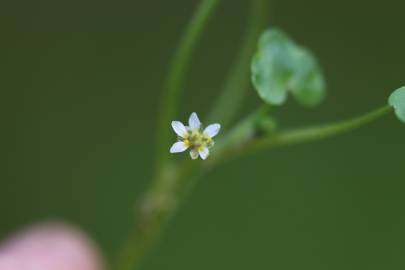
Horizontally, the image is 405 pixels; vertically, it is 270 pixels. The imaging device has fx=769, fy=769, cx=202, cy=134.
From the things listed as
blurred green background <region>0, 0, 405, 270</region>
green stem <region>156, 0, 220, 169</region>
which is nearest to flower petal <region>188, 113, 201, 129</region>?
green stem <region>156, 0, 220, 169</region>

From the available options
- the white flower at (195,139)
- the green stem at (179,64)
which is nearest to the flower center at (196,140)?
the white flower at (195,139)

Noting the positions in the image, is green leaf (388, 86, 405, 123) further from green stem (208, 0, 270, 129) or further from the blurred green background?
the blurred green background

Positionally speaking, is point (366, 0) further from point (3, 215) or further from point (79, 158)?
point (3, 215)

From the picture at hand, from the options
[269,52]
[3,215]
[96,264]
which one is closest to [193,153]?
[269,52]

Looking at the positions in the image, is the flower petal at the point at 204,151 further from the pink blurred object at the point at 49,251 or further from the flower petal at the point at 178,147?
the pink blurred object at the point at 49,251

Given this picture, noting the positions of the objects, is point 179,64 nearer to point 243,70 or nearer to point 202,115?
point 243,70
